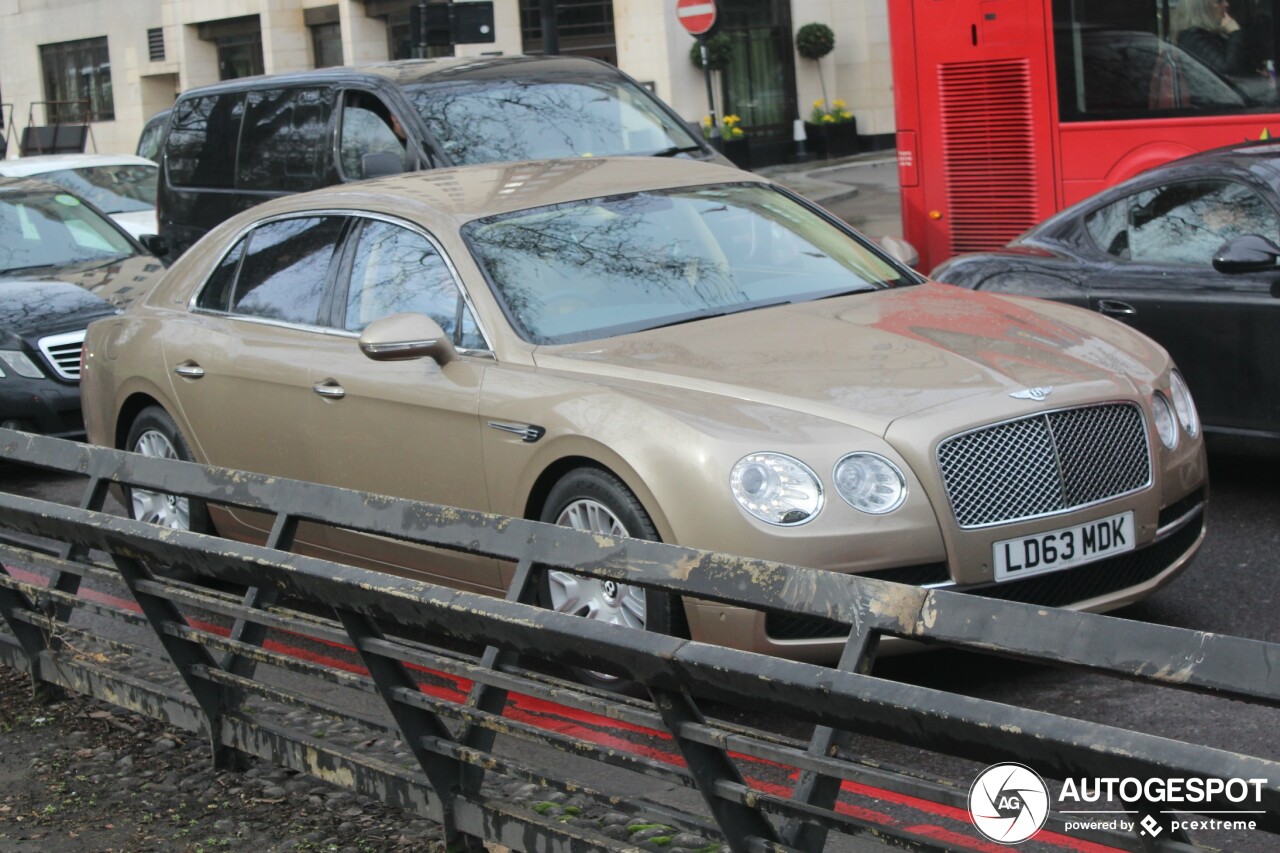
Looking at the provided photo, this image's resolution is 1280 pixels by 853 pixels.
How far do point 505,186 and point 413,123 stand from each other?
3.78 m

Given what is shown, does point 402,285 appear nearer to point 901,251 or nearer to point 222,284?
point 222,284

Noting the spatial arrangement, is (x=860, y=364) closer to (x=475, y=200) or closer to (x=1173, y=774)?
(x=475, y=200)

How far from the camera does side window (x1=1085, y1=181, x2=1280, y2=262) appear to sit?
7204 mm

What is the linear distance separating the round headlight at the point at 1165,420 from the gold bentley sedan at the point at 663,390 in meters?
0.01

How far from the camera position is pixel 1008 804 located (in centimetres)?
283

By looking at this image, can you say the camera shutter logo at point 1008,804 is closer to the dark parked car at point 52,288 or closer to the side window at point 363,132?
the dark parked car at point 52,288

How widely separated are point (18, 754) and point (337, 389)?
1.65m

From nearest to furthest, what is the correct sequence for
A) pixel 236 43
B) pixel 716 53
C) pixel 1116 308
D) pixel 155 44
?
pixel 1116 308, pixel 716 53, pixel 236 43, pixel 155 44

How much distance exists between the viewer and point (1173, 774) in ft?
7.52

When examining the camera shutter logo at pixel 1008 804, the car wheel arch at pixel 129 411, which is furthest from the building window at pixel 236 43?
the camera shutter logo at pixel 1008 804

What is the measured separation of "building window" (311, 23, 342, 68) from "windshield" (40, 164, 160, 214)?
21.5 metres

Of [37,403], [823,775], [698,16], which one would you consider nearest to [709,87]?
[698,16]

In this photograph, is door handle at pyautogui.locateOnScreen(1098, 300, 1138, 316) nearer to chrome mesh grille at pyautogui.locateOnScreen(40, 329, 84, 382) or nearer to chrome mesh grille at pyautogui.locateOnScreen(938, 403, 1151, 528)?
chrome mesh grille at pyautogui.locateOnScreen(938, 403, 1151, 528)

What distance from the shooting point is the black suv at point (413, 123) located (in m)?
10.0
